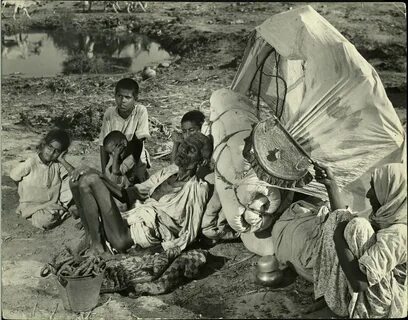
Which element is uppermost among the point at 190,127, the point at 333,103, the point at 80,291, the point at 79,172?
the point at 333,103

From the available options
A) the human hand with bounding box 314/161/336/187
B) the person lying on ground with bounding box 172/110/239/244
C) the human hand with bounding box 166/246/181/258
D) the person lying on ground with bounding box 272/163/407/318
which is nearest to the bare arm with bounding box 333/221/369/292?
the person lying on ground with bounding box 272/163/407/318

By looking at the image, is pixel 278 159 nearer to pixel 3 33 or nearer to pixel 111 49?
pixel 111 49

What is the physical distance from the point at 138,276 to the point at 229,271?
579 millimetres

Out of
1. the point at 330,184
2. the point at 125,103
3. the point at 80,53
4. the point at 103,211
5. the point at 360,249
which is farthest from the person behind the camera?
the point at 80,53

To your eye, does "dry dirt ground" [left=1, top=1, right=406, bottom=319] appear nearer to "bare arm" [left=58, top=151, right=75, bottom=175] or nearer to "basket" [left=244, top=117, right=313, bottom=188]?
"bare arm" [left=58, top=151, right=75, bottom=175]

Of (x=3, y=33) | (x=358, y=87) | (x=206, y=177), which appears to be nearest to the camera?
(x=358, y=87)

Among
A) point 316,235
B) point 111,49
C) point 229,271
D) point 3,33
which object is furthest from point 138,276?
point 3,33

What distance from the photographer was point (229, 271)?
4.61 metres

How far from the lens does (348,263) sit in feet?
13.7

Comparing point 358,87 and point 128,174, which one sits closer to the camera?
point 358,87

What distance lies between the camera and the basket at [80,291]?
174 inches

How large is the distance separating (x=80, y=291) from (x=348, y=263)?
164 cm

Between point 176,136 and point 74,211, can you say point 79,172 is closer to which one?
point 74,211

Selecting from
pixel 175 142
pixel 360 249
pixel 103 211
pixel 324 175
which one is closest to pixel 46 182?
pixel 103 211
